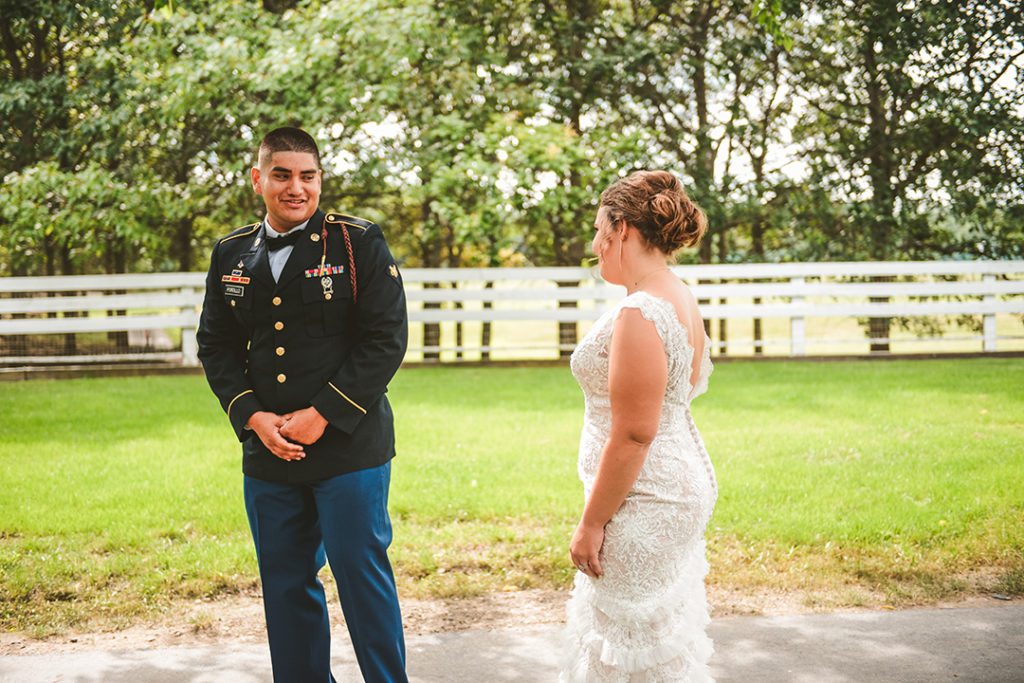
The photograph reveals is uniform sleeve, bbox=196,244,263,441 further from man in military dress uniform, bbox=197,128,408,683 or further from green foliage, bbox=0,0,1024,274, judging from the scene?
green foliage, bbox=0,0,1024,274

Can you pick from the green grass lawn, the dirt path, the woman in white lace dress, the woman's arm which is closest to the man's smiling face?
the woman in white lace dress

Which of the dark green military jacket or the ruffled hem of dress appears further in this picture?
the dark green military jacket

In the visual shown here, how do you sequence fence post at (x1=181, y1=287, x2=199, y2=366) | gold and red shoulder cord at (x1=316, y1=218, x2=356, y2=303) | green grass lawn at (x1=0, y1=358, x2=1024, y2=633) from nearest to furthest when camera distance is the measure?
gold and red shoulder cord at (x1=316, y1=218, x2=356, y2=303), green grass lawn at (x1=0, y1=358, x2=1024, y2=633), fence post at (x1=181, y1=287, x2=199, y2=366)

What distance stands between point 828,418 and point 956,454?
163 cm

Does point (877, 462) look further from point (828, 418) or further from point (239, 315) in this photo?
point (239, 315)

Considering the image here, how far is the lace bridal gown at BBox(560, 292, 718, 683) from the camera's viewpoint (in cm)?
257

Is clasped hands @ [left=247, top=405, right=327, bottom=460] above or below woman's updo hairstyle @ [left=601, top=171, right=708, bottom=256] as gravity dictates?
below

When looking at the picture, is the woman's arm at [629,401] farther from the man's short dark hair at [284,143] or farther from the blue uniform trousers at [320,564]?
the man's short dark hair at [284,143]

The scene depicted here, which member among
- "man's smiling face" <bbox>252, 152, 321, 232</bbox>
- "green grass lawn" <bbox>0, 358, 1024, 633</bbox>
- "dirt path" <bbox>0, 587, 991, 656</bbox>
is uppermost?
"man's smiling face" <bbox>252, 152, 321, 232</bbox>

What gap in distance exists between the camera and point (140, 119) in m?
14.7

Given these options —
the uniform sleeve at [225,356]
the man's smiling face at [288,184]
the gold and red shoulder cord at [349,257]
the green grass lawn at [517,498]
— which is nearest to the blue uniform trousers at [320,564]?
the uniform sleeve at [225,356]

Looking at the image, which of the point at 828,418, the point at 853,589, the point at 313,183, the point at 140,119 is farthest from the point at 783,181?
the point at 313,183

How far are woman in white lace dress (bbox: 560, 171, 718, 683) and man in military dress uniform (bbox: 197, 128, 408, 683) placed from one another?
80cm

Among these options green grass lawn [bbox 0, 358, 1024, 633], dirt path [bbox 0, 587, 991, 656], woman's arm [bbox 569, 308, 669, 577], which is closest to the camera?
woman's arm [bbox 569, 308, 669, 577]
